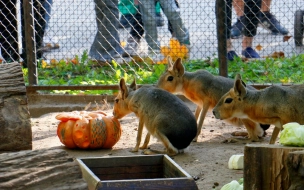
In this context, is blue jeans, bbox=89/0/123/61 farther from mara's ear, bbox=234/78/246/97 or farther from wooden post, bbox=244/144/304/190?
wooden post, bbox=244/144/304/190

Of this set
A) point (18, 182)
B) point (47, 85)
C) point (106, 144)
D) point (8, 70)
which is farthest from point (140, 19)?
point (18, 182)

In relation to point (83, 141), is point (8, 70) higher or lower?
higher

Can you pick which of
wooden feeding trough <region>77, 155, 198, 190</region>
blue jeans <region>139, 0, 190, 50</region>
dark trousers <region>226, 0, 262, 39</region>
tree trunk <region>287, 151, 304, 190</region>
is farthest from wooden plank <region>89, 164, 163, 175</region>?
blue jeans <region>139, 0, 190, 50</region>

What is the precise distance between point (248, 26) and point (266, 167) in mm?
5895

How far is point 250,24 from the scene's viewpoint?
9.38 m

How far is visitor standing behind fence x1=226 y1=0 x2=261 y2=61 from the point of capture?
28.0 feet

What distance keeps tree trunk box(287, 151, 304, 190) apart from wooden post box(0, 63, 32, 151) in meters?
1.93

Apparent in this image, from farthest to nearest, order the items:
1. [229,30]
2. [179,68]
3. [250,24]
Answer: [250,24]
[229,30]
[179,68]

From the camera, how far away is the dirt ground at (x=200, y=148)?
5152 millimetres

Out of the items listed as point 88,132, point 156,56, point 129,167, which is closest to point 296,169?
point 129,167

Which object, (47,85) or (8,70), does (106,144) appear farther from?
(47,85)

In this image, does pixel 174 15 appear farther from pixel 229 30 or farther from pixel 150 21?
pixel 229 30

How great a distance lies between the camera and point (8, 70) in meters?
4.85

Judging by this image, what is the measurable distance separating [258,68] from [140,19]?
183cm
